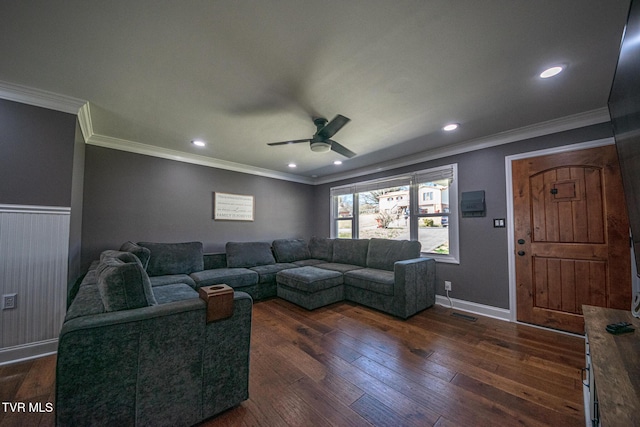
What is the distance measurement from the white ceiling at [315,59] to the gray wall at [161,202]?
75 centimetres

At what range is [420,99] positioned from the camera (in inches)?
88.9

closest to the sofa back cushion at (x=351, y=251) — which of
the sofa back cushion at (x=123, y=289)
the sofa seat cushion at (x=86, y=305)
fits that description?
the sofa back cushion at (x=123, y=289)

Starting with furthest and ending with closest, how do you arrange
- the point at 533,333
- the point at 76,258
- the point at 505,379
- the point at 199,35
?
the point at 76,258
the point at 533,333
the point at 505,379
the point at 199,35

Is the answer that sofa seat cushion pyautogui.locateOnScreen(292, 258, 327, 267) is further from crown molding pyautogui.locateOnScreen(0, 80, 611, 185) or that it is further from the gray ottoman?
crown molding pyautogui.locateOnScreen(0, 80, 611, 185)

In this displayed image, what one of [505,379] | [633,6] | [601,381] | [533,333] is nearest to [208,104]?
[633,6]

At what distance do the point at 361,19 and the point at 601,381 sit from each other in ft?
6.57

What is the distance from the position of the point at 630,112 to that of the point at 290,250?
4.42 m

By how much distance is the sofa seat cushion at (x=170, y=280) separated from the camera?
295 cm

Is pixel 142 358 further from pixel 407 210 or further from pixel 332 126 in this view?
pixel 407 210

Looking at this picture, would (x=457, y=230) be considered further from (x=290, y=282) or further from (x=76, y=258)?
(x=76, y=258)


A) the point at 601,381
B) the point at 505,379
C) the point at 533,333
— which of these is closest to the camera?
the point at 601,381

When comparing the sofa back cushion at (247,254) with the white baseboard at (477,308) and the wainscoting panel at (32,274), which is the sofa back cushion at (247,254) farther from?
the white baseboard at (477,308)

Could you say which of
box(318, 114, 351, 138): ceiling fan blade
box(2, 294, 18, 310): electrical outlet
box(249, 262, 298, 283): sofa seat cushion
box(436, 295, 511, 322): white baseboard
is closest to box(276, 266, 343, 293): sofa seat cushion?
box(249, 262, 298, 283): sofa seat cushion

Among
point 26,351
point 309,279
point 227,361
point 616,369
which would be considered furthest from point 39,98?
point 616,369
